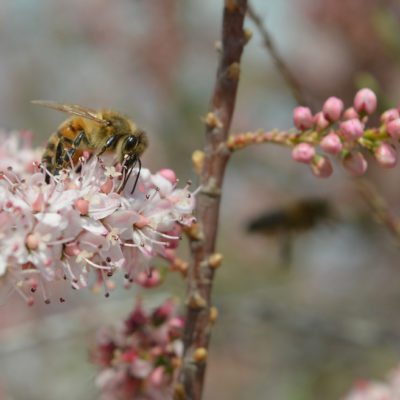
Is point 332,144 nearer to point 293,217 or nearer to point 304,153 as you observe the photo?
point 304,153

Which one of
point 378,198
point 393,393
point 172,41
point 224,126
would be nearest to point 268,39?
point 224,126

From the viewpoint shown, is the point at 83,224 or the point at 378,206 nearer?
the point at 83,224

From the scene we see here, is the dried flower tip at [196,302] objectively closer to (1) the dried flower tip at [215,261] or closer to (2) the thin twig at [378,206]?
(1) the dried flower tip at [215,261]

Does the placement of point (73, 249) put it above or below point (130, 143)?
below

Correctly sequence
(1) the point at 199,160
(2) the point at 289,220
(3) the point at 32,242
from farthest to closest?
(2) the point at 289,220 → (1) the point at 199,160 → (3) the point at 32,242

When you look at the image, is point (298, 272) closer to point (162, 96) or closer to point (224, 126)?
point (162, 96)

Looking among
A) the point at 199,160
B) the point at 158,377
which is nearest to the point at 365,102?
the point at 199,160
